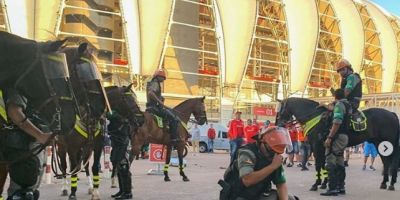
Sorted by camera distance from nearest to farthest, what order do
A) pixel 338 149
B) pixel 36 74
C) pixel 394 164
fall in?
pixel 36 74
pixel 338 149
pixel 394 164

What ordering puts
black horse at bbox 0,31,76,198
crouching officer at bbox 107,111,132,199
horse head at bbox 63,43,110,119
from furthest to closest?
crouching officer at bbox 107,111,132,199, horse head at bbox 63,43,110,119, black horse at bbox 0,31,76,198

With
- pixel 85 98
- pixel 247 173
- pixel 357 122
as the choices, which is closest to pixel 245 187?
pixel 247 173

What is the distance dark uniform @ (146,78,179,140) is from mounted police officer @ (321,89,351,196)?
3.91 meters

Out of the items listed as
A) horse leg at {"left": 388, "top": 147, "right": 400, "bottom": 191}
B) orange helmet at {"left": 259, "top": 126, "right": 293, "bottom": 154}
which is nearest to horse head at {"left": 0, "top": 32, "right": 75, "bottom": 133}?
orange helmet at {"left": 259, "top": 126, "right": 293, "bottom": 154}

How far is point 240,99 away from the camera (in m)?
50.6

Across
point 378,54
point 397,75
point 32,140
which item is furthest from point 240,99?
point 32,140

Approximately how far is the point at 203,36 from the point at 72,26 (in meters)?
13.5

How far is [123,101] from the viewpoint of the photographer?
9500mm

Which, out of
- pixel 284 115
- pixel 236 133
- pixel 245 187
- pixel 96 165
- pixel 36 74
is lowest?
pixel 96 165

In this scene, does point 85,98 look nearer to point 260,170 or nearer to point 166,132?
point 260,170

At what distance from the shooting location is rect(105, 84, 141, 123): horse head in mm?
9430

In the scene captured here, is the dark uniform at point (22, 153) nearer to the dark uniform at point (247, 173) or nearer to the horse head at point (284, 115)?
the dark uniform at point (247, 173)

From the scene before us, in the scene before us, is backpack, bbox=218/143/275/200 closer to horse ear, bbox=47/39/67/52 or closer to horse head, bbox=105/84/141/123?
A: horse ear, bbox=47/39/67/52

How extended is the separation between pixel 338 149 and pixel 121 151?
4390mm
